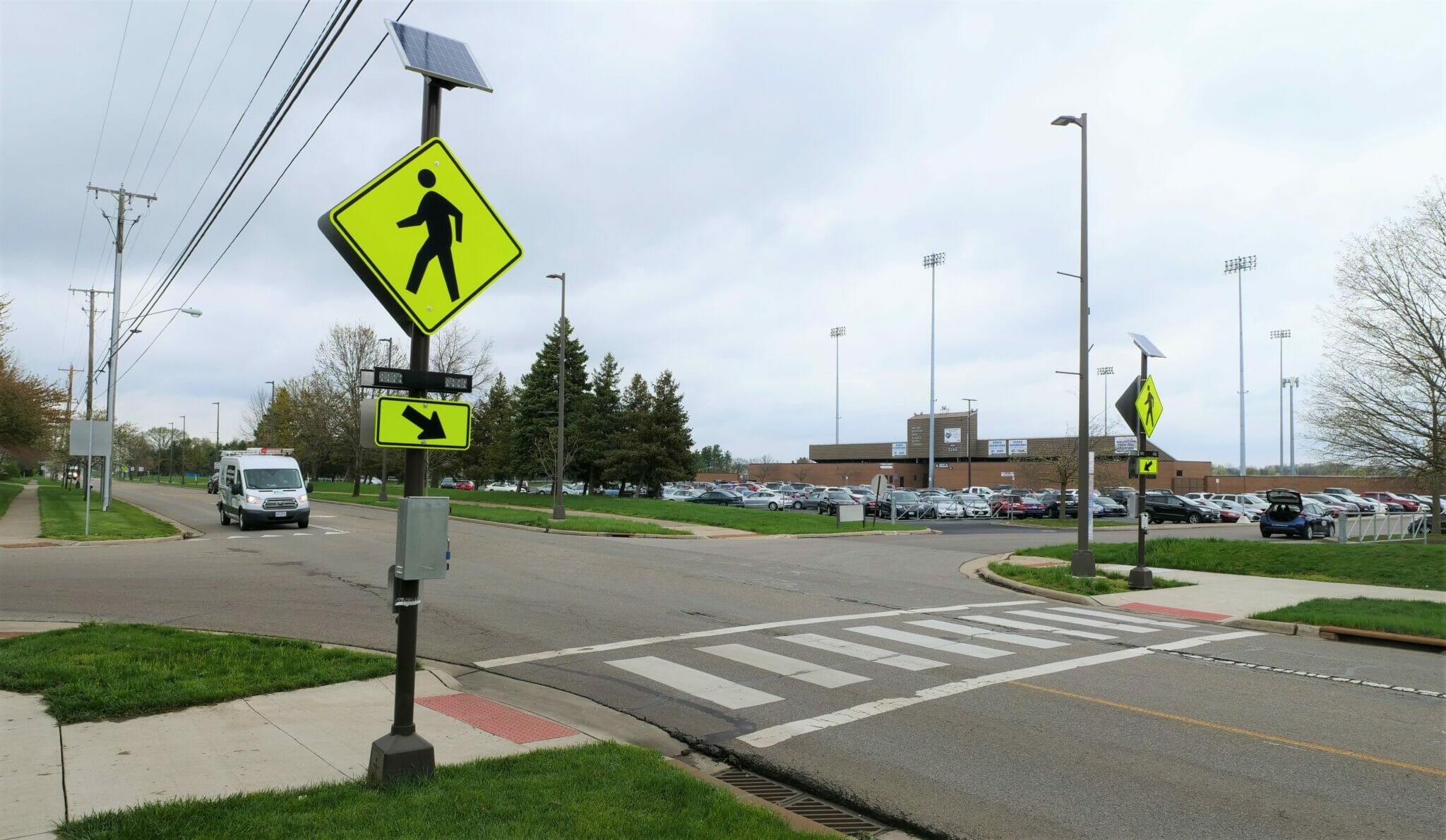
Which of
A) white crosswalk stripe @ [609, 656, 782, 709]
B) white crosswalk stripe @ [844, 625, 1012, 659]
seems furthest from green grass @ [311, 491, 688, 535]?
white crosswalk stripe @ [609, 656, 782, 709]

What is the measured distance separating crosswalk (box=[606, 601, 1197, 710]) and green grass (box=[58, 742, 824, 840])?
2.36 m

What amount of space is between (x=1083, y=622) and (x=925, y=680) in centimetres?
498

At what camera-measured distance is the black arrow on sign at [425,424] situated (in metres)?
4.95

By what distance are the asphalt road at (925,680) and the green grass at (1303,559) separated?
6.49 metres

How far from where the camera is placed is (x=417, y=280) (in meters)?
5.07

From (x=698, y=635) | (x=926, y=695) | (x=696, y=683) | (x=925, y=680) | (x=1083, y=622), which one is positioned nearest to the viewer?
(x=926, y=695)

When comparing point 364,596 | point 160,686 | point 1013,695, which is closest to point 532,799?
point 160,686

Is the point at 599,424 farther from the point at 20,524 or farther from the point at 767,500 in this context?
the point at 20,524

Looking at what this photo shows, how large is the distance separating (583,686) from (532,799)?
3242 mm

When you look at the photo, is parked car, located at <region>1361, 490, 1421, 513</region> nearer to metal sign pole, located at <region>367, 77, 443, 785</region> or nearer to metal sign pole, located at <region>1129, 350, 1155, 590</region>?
metal sign pole, located at <region>1129, 350, 1155, 590</region>

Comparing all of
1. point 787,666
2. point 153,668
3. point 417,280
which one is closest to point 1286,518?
point 787,666

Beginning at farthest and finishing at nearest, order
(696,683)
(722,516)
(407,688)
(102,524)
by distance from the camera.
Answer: (722,516)
(102,524)
(696,683)
(407,688)

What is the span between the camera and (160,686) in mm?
6770

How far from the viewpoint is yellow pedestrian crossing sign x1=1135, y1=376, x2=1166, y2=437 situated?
53.2 ft
